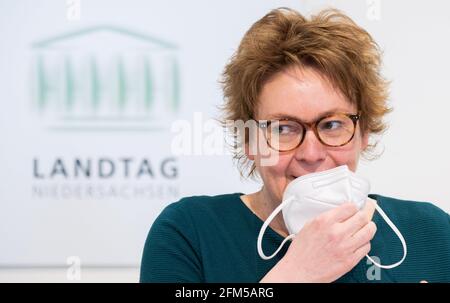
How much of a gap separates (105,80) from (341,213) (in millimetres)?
1122

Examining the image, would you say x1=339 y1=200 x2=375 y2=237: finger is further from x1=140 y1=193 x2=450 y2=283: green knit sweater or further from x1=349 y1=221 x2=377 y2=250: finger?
x1=140 y1=193 x2=450 y2=283: green knit sweater

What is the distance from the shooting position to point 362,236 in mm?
916

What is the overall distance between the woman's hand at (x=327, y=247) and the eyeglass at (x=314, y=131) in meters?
0.14

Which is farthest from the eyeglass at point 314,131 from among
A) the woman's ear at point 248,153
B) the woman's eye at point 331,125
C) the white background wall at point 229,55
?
the white background wall at point 229,55

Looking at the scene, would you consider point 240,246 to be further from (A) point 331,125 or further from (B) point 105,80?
(B) point 105,80

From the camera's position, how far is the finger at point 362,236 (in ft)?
2.99

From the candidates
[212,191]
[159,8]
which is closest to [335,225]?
[212,191]

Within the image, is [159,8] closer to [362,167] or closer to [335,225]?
[362,167]

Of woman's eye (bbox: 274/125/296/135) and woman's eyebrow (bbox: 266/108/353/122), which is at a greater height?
woman's eyebrow (bbox: 266/108/353/122)

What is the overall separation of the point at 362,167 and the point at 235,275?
98cm

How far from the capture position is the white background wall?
181 centimetres

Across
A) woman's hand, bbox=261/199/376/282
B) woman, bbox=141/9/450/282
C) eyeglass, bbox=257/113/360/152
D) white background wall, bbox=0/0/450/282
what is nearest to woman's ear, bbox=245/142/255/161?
woman, bbox=141/9/450/282

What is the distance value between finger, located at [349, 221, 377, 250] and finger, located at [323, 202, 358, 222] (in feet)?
0.10

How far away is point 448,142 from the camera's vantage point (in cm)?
182
